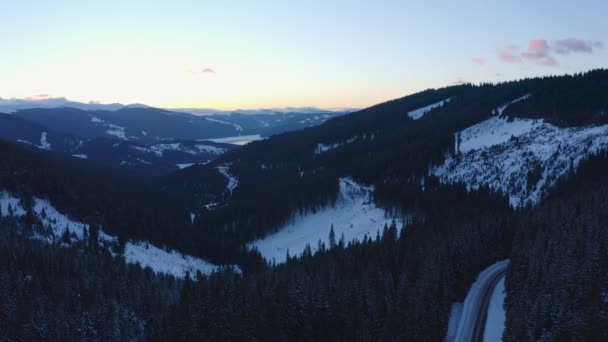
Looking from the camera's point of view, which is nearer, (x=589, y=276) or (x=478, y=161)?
(x=589, y=276)

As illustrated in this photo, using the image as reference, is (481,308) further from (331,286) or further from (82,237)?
(82,237)

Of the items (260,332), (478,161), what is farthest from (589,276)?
(478,161)

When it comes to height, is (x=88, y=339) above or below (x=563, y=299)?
below

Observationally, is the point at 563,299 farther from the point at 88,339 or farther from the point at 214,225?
the point at 214,225

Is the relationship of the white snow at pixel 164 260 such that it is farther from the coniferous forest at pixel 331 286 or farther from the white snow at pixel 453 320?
the white snow at pixel 453 320

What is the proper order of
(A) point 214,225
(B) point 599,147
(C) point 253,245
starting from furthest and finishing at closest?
(A) point 214,225
(C) point 253,245
(B) point 599,147

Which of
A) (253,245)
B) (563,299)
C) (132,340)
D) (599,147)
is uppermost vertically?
(599,147)

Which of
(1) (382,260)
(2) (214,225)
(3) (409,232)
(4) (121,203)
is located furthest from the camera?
(2) (214,225)

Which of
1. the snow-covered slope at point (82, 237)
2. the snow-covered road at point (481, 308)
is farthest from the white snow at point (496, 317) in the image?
the snow-covered slope at point (82, 237)
